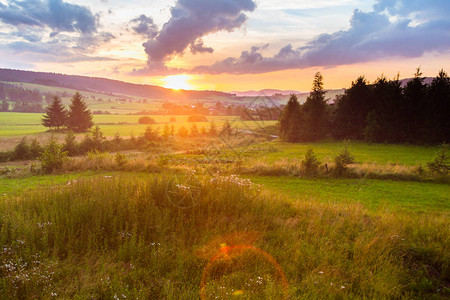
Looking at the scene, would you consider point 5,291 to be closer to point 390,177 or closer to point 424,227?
point 424,227

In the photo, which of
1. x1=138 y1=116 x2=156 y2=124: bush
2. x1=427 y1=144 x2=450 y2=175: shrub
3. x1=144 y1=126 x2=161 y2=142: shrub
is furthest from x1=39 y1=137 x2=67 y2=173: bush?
x1=138 y1=116 x2=156 y2=124: bush

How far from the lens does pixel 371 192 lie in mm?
14609

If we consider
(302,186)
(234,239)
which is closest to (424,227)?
(234,239)

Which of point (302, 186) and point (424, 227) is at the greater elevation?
point (424, 227)

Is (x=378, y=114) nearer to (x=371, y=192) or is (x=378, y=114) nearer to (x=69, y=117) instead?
(x=371, y=192)

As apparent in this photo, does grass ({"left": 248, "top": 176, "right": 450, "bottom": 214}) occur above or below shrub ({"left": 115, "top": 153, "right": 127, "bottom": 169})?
below

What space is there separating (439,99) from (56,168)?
49896 mm

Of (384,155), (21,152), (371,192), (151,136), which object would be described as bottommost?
(371,192)

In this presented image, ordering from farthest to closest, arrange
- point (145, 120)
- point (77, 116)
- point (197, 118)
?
point (197, 118) → point (145, 120) → point (77, 116)

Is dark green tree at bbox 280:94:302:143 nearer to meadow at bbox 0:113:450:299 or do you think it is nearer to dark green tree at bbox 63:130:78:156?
dark green tree at bbox 63:130:78:156

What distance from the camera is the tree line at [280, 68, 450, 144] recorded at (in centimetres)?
3772

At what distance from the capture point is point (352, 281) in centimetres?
475

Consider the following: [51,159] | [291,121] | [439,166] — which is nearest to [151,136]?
[51,159]

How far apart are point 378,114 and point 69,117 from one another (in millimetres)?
69787
